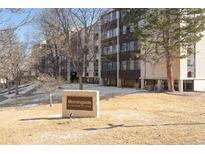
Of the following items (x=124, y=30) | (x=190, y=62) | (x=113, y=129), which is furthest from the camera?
(x=124, y=30)

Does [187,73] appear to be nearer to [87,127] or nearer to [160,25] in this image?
[160,25]

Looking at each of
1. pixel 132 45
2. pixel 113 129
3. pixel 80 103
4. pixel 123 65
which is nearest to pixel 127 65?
pixel 123 65

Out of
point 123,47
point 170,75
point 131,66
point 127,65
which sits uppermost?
point 123,47

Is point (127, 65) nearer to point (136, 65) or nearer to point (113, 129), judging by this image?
point (136, 65)

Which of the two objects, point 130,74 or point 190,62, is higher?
point 190,62

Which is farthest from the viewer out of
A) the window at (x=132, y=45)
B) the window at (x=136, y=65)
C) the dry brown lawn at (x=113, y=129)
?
the window at (x=132, y=45)

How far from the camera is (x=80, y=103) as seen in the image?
52.1 ft

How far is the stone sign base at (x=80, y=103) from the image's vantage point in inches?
613

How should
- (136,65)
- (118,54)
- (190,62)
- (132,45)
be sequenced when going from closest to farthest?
(190,62), (136,65), (132,45), (118,54)

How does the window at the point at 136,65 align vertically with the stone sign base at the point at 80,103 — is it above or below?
above

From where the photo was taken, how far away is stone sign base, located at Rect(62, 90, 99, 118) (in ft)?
51.1

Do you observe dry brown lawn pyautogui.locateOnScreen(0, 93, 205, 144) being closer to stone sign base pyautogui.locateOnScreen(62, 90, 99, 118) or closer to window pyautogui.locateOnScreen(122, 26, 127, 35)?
stone sign base pyautogui.locateOnScreen(62, 90, 99, 118)

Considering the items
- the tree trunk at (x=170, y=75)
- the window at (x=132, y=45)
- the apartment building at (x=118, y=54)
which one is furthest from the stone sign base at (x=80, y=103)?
the window at (x=132, y=45)

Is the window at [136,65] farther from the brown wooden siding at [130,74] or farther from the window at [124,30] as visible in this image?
the window at [124,30]
